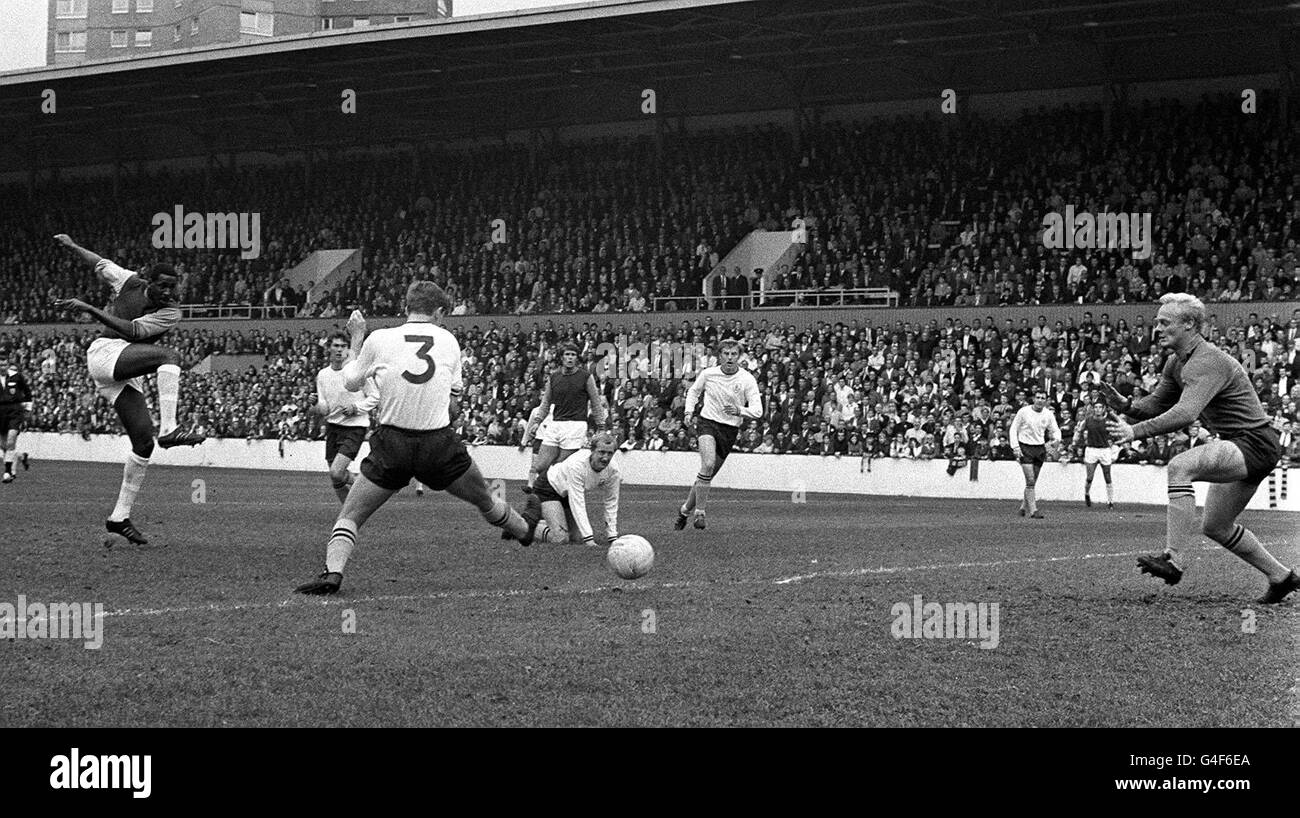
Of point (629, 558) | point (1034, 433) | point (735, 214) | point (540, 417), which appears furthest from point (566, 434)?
point (735, 214)

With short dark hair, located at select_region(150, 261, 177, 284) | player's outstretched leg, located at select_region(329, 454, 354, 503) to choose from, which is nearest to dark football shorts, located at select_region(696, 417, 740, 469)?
player's outstretched leg, located at select_region(329, 454, 354, 503)

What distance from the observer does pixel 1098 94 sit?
39.7 meters

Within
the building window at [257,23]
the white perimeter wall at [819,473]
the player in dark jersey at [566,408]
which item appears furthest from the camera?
the building window at [257,23]

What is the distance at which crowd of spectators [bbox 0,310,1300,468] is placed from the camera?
2973 cm

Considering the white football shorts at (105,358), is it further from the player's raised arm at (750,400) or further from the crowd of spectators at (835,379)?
the crowd of spectators at (835,379)

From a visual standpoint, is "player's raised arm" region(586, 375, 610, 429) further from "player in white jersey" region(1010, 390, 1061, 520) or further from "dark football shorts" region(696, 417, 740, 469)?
"player in white jersey" region(1010, 390, 1061, 520)

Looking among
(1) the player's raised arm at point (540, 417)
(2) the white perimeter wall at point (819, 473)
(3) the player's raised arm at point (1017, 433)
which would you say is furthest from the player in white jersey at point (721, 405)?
(2) the white perimeter wall at point (819, 473)

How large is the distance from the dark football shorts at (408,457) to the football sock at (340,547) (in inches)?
14.2

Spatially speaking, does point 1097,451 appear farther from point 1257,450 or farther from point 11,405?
point 11,405

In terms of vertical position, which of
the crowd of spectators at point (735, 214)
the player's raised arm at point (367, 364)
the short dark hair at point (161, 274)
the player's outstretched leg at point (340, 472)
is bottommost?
the player's outstretched leg at point (340, 472)

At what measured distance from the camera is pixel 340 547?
10.4 m

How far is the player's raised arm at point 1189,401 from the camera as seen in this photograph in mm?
10484

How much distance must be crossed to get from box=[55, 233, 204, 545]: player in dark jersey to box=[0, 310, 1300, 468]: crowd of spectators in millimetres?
11626

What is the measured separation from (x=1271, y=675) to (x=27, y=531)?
1230 centimetres
